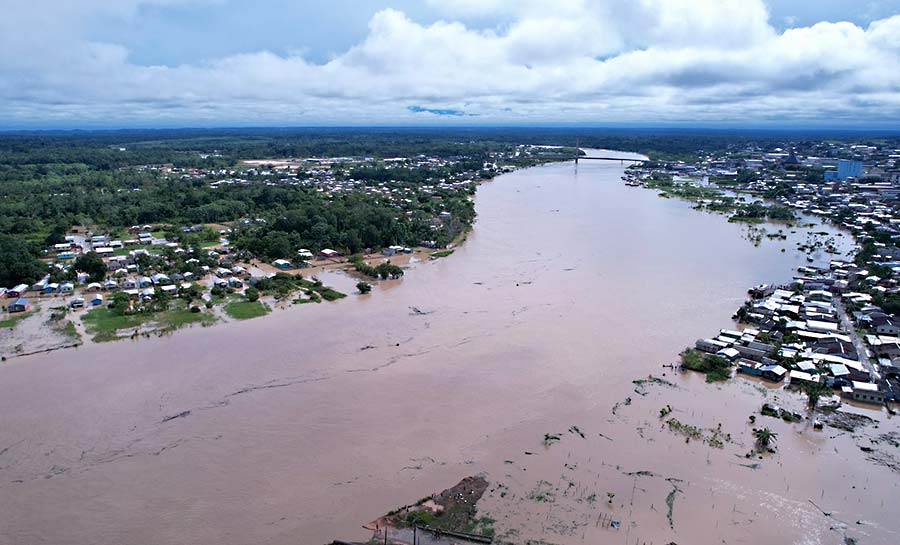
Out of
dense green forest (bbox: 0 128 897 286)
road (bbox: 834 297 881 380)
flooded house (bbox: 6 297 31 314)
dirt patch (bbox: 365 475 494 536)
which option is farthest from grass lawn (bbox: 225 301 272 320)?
road (bbox: 834 297 881 380)

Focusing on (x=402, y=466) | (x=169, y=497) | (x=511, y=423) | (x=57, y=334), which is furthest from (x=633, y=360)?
(x=57, y=334)

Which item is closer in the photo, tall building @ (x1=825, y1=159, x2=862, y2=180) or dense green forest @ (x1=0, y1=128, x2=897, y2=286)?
dense green forest @ (x1=0, y1=128, x2=897, y2=286)

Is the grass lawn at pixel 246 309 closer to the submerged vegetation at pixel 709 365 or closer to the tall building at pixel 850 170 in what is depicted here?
the submerged vegetation at pixel 709 365

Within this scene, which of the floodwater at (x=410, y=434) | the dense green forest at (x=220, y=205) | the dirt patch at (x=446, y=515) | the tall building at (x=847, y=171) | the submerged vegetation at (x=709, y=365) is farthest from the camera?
the tall building at (x=847, y=171)

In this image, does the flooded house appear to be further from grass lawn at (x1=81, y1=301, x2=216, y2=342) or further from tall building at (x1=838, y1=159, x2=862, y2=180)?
tall building at (x1=838, y1=159, x2=862, y2=180)

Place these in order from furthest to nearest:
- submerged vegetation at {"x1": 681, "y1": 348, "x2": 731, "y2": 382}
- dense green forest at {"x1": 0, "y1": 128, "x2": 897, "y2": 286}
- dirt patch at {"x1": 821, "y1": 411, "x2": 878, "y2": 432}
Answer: dense green forest at {"x1": 0, "y1": 128, "x2": 897, "y2": 286} < submerged vegetation at {"x1": 681, "y1": 348, "x2": 731, "y2": 382} < dirt patch at {"x1": 821, "y1": 411, "x2": 878, "y2": 432}

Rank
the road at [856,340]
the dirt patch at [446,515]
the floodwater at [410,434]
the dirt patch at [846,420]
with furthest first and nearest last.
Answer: the road at [856,340], the dirt patch at [846,420], the floodwater at [410,434], the dirt patch at [446,515]

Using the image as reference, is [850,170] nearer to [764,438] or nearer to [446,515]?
[764,438]

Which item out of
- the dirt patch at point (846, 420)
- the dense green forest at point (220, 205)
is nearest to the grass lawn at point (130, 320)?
the dense green forest at point (220, 205)
